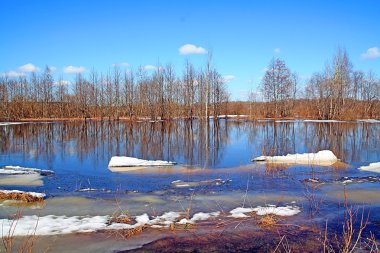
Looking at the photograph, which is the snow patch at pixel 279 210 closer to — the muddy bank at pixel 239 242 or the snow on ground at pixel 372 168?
the muddy bank at pixel 239 242

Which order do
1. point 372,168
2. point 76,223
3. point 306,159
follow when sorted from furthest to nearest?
1. point 306,159
2. point 372,168
3. point 76,223

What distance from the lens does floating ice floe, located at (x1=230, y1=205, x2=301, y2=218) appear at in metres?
6.21

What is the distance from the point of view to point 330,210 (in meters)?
6.49

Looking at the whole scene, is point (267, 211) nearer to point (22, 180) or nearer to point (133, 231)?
point (133, 231)

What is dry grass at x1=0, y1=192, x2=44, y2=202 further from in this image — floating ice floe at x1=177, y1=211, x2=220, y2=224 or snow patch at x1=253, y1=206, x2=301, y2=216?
snow patch at x1=253, y1=206, x2=301, y2=216

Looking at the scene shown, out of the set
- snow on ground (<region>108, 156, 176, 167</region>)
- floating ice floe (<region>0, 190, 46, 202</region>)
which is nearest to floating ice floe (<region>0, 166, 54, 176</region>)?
snow on ground (<region>108, 156, 176, 167</region>)

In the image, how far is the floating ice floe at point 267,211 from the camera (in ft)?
20.4

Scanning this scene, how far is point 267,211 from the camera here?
20.7ft

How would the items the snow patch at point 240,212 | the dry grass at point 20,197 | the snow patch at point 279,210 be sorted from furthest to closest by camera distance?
the dry grass at point 20,197 < the snow patch at point 279,210 < the snow patch at point 240,212

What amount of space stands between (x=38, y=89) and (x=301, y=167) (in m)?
A: 58.9

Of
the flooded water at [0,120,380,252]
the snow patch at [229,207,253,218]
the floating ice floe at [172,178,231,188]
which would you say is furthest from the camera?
the floating ice floe at [172,178,231,188]

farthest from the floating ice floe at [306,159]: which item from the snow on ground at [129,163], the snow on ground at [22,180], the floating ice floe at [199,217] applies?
the snow on ground at [22,180]

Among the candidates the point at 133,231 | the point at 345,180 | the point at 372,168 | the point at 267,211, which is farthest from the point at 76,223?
the point at 372,168

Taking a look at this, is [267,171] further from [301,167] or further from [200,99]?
[200,99]
